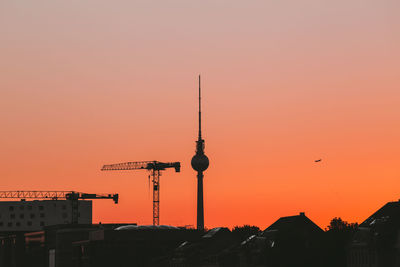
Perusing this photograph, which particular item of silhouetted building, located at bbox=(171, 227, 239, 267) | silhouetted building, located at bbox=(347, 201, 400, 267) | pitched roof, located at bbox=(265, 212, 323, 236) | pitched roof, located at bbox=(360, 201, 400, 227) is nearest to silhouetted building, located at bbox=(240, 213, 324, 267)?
pitched roof, located at bbox=(265, 212, 323, 236)

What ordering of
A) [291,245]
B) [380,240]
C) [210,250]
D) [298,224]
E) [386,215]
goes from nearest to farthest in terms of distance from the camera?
1. [380,240]
2. [386,215]
3. [291,245]
4. [298,224]
5. [210,250]

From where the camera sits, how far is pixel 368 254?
129125mm

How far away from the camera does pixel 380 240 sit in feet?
409

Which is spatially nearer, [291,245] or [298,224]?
[291,245]

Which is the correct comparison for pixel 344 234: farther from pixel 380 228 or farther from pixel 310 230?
→ pixel 380 228

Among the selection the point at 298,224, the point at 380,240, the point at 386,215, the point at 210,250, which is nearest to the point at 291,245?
the point at 298,224

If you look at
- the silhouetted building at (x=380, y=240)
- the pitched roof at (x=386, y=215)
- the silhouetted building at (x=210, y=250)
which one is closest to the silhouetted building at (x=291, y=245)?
the silhouetted building at (x=380, y=240)

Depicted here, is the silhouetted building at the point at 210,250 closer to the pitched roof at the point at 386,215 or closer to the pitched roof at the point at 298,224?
the pitched roof at the point at 298,224

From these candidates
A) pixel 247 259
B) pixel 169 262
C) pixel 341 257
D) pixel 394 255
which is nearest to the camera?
pixel 394 255

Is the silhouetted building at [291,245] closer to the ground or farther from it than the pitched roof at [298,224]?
closer to the ground

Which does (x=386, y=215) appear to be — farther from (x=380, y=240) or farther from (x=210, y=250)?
(x=210, y=250)

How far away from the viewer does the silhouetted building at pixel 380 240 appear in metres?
123

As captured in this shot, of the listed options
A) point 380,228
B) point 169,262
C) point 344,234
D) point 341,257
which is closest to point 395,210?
point 380,228

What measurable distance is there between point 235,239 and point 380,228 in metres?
60.7
